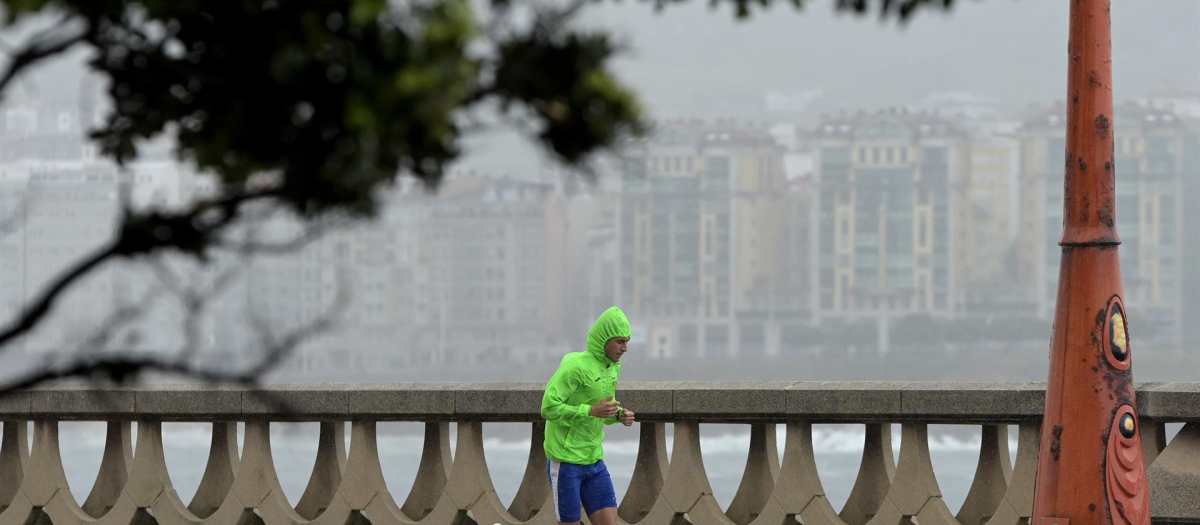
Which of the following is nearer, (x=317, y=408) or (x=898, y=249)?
(x=317, y=408)

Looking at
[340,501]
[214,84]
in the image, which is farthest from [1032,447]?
[214,84]

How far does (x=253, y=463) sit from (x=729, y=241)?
169 meters

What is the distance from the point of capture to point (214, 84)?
2.44 meters

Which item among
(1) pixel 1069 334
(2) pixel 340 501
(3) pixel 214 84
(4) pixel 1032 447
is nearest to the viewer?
(3) pixel 214 84

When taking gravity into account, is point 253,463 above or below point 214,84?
below

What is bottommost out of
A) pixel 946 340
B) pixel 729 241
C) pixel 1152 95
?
pixel 946 340

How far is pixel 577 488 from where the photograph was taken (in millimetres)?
6996

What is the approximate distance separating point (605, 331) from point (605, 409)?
40 centimetres

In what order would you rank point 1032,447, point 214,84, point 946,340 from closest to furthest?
point 214,84, point 1032,447, point 946,340

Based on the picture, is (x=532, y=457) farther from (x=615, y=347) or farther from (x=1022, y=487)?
(x=1022, y=487)

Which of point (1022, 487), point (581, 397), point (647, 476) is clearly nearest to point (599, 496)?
point (647, 476)

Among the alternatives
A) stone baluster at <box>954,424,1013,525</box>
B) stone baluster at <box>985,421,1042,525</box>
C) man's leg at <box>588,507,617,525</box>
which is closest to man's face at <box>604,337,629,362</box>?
man's leg at <box>588,507,617,525</box>

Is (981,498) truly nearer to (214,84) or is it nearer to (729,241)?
(214,84)

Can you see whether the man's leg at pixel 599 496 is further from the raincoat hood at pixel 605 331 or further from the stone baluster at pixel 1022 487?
the stone baluster at pixel 1022 487
